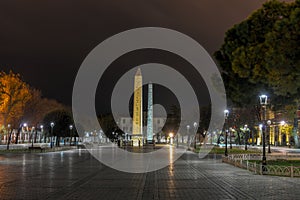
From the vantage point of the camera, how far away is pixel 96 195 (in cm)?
1435

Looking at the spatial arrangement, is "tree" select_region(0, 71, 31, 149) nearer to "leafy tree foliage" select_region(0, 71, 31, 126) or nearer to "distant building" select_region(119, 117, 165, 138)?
"leafy tree foliage" select_region(0, 71, 31, 126)

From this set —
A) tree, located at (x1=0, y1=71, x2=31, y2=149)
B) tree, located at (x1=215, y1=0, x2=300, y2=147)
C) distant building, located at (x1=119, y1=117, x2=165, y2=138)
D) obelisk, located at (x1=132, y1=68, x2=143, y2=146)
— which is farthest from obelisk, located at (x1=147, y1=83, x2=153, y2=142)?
distant building, located at (x1=119, y1=117, x2=165, y2=138)

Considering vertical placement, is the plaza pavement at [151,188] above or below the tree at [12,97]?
below

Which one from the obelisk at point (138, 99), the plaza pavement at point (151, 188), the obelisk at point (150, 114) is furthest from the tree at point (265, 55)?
the obelisk at point (150, 114)

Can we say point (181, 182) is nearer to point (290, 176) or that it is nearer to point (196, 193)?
point (196, 193)

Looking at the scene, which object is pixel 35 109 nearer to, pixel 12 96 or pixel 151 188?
pixel 12 96

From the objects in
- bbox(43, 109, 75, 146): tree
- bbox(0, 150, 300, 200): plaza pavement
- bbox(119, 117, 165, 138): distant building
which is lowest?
bbox(0, 150, 300, 200): plaza pavement

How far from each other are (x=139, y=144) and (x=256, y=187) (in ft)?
215

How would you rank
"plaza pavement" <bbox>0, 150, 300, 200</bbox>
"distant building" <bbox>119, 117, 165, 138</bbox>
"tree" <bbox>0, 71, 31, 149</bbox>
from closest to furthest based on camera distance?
"plaza pavement" <bbox>0, 150, 300, 200</bbox> < "tree" <bbox>0, 71, 31, 149</bbox> < "distant building" <bbox>119, 117, 165, 138</bbox>

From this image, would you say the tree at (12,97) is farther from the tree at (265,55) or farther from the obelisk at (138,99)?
the tree at (265,55)

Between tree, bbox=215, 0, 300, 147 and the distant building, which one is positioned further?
the distant building

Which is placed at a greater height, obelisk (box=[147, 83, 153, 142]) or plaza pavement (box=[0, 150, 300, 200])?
obelisk (box=[147, 83, 153, 142])

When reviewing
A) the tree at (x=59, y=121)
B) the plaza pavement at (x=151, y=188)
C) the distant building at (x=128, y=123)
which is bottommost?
the plaza pavement at (x=151, y=188)

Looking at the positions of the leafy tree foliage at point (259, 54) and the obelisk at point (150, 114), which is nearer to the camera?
the leafy tree foliage at point (259, 54)
